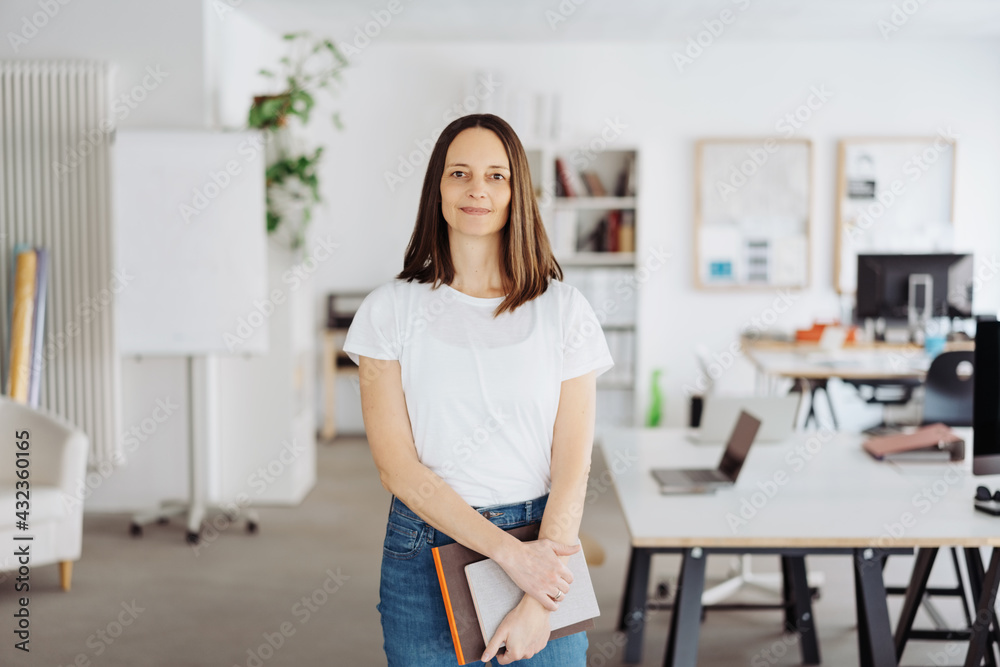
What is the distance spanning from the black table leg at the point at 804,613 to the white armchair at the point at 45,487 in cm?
283

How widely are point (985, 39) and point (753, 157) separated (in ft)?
6.17

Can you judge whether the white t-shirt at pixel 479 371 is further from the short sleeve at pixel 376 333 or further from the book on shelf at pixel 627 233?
the book on shelf at pixel 627 233

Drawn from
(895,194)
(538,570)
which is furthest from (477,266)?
(895,194)

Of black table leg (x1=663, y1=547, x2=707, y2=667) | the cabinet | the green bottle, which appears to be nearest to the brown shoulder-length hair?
black table leg (x1=663, y1=547, x2=707, y2=667)

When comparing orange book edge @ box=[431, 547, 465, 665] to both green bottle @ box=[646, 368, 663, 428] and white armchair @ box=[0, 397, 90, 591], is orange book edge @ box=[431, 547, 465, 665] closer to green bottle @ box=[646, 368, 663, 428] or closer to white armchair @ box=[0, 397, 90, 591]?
white armchair @ box=[0, 397, 90, 591]

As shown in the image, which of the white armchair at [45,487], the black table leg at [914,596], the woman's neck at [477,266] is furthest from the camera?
the white armchair at [45,487]

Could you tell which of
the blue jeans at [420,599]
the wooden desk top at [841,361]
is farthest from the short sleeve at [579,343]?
the wooden desk top at [841,361]

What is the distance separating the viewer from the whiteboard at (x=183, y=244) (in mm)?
4199

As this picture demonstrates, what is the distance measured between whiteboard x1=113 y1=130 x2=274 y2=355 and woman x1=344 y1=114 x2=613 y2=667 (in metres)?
2.95

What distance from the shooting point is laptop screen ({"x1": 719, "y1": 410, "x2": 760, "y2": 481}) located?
2459 millimetres

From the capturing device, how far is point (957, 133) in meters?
6.33

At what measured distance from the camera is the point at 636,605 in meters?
2.83

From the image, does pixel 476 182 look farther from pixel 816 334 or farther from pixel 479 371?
pixel 816 334

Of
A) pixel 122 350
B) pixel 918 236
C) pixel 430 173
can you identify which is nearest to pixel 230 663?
pixel 122 350
